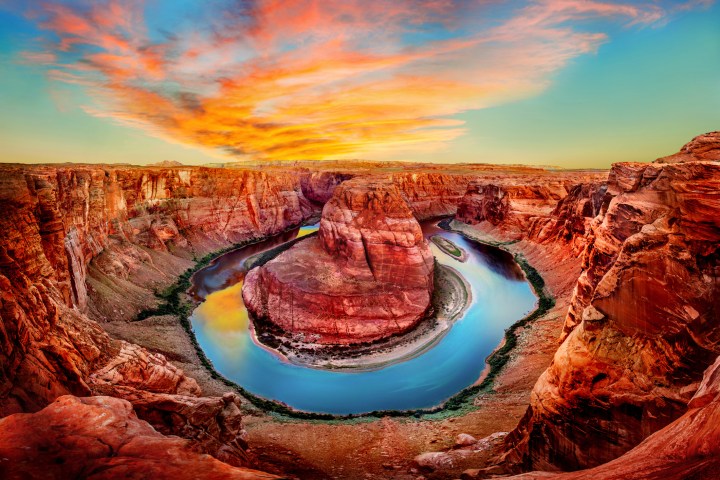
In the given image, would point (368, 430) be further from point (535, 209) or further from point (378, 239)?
point (535, 209)

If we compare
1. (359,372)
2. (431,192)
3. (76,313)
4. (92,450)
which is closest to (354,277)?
(359,372)

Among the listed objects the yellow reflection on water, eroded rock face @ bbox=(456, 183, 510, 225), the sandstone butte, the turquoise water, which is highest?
eroded rock face @ bbox=(456, 183, 510, 225)

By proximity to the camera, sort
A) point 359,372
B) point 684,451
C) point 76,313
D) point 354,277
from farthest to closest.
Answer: point 354,277 < point 359,372 < point 76,313 < point 684,451

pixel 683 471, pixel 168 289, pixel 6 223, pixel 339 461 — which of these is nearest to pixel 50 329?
pixel 6 223

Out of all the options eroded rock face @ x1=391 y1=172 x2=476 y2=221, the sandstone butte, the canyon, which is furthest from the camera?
eroded rock face @ x1=391 y1=172 x2=476 y2=221

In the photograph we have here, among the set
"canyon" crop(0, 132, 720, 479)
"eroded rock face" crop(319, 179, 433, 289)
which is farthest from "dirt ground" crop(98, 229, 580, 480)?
"eroded rock face" crop(319, 179, 433, 289)

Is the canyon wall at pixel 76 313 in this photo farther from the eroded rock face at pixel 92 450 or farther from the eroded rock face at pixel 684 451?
the eroded rock face at pixel 684 451

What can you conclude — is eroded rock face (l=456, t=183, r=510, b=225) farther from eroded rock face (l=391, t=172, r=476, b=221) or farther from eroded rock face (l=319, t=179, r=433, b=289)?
eroded rock face (l=319, t=179, r=433, b=289)
